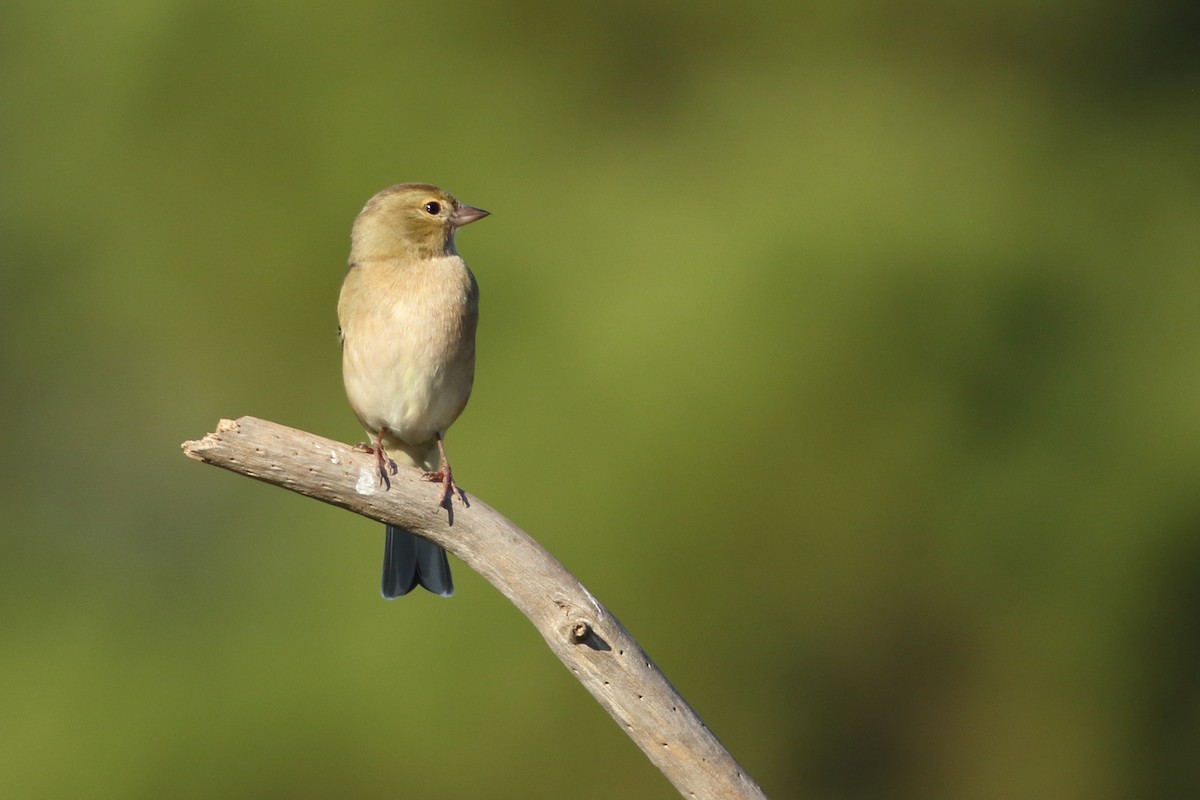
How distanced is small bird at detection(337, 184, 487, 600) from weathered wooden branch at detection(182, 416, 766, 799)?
1.51ft

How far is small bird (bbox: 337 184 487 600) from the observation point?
394 centimetres

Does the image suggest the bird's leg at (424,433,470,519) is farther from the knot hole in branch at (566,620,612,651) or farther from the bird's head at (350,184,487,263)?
the bird's head at (350,184,487,263)

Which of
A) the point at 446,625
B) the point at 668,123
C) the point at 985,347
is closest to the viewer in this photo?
the point at 446,625

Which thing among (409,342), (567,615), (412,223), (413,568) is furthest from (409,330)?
(567,615)

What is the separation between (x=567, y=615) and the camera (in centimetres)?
338

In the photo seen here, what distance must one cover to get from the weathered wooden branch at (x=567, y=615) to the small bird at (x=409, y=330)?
46 centimetres

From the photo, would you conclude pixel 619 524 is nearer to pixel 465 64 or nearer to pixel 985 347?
pixel 985 347

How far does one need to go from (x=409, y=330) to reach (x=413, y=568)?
838 mm

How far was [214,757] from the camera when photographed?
6.36 metres

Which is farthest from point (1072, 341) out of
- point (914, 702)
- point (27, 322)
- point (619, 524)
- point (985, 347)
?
point (27, 322)

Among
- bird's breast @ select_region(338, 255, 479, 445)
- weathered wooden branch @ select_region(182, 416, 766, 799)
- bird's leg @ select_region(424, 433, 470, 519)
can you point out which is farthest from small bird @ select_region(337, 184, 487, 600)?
weathered wooden branch @ select_region(182, 416, 766, 799)

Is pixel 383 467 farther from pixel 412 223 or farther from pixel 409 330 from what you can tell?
pixel 412 223

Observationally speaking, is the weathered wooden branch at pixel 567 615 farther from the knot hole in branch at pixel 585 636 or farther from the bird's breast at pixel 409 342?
the bird's breast at pixel 409 342

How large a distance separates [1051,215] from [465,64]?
313 centimetres
